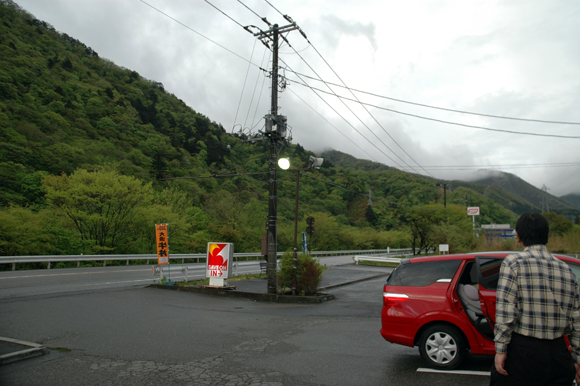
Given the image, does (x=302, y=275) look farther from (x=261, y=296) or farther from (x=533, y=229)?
(x=533, y=229)

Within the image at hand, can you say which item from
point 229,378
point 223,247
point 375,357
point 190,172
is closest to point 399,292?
point 375,357

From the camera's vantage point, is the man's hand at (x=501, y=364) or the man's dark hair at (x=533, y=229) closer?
the man's hand at (x=501, y=364)

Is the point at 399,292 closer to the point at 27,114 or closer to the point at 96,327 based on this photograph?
the point at 96,327

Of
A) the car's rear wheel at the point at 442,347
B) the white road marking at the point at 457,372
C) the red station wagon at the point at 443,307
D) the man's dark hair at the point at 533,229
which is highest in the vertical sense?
the man's dark hair at the point at 533,229

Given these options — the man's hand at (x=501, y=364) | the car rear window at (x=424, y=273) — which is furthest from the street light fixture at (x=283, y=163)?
the man's hand at (x=501, y=364)

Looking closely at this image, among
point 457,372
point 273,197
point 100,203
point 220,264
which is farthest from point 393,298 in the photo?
point 100,203

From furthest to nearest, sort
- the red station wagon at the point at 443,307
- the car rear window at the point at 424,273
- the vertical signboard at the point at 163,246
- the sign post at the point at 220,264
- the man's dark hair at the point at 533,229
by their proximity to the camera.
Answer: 1. the vertical signboard at the point at 163,246
2. the sign post at the point at 220,264
3. the car rear window at the point at 424,273
4. the red station wagon at the point at 443,307
5. the man's dark hair at the point at 533,229

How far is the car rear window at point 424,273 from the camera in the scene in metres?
5.43

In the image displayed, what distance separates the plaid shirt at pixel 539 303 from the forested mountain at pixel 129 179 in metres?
13.7

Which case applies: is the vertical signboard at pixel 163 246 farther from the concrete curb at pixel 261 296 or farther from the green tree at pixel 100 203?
the green tree at pixel 100 203

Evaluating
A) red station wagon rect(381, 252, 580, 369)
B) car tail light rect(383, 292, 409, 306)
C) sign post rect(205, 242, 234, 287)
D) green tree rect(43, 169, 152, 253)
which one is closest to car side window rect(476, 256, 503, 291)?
red station wagon rect(381, 252, 580, 369)

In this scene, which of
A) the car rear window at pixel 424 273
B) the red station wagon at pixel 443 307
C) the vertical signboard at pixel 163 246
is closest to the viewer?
the red station wagon at pixel 443 307

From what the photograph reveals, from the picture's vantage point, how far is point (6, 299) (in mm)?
11133

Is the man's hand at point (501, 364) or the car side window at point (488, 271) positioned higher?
the car side window at point (488, 271)
